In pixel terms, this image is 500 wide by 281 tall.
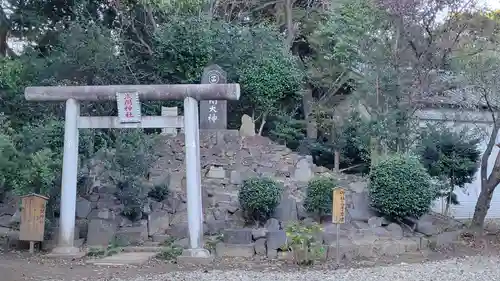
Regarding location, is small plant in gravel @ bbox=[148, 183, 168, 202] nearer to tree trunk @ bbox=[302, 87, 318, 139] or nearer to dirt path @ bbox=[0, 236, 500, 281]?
dirt path @ bbox=[0, 236, 500, 281]

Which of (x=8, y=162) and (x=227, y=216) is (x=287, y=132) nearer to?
(x=227, y=216)

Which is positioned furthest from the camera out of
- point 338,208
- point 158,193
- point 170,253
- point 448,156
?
point 448,156

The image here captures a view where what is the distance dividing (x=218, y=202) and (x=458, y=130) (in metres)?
6.06

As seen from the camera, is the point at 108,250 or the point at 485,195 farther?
the point at 485,195

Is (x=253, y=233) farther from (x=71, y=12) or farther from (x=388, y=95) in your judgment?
(x=71, y=12)

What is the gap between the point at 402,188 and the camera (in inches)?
424

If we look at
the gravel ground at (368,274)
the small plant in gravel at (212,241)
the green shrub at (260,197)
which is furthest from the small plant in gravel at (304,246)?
the small plant in gravel at (212,241)

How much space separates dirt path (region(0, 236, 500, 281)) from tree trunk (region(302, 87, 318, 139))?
891cm

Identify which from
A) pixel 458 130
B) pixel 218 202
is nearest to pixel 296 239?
pixel 218 202

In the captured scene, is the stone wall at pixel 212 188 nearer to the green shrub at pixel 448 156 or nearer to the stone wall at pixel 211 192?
the stone wall at pixel 211 192

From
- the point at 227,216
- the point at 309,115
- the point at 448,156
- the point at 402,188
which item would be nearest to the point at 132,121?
the point at 227,216

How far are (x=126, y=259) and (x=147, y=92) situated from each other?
284 centimetres

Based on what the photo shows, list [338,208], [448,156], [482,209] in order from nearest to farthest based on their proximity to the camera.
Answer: [338,208], [482,209], [448,156]

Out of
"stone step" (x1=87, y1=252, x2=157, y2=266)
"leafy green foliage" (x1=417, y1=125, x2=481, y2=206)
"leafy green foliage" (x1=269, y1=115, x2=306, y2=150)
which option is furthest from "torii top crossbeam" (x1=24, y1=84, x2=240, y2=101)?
"leafy green foliage" (x1=269, y1=115, x2=306, y2=150)
